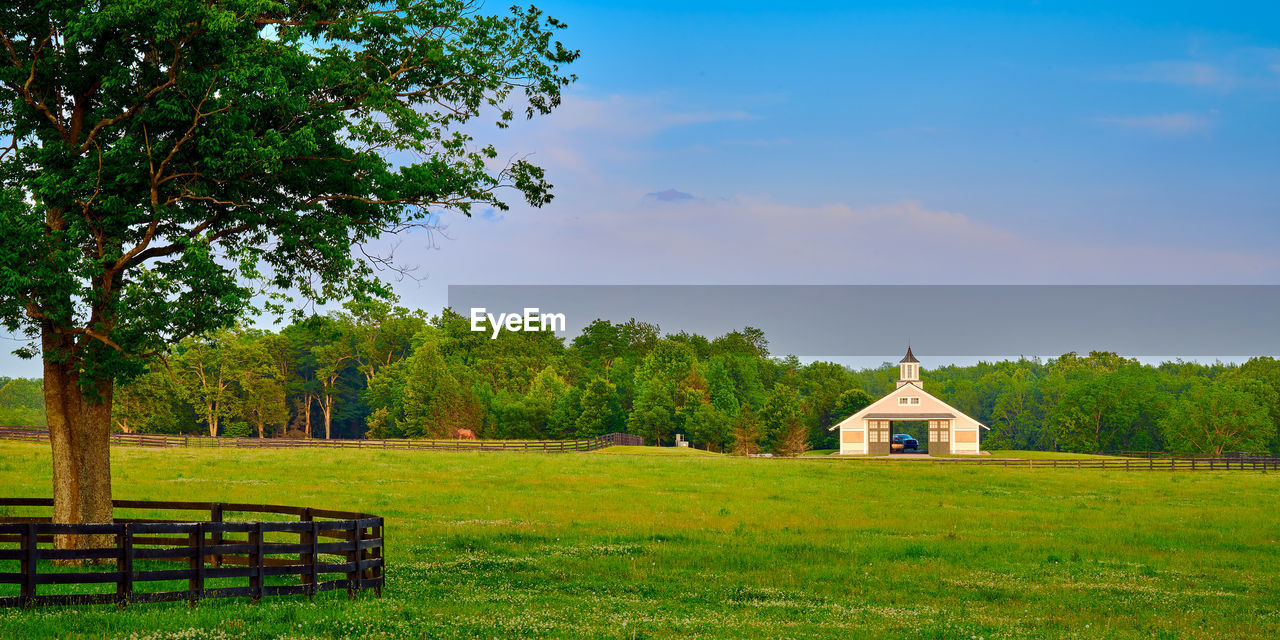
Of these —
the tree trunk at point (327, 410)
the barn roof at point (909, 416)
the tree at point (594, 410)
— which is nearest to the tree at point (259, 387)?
the tree trunk at point (327, 410)

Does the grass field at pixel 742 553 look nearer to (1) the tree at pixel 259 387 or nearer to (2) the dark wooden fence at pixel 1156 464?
(2) the dark wooden fence at pixel 1156 464

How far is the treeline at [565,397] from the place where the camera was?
363ft

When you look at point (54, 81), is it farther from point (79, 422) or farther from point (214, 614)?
point (214, 614)

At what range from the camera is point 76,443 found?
23.8 meters

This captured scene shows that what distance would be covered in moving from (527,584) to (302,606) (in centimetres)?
702

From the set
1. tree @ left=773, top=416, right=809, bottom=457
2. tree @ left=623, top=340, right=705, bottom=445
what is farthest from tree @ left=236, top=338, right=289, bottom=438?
tree @ left=773, top=416, right=809, bottom=457

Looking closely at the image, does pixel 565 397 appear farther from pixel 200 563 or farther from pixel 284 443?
pixel 200 563

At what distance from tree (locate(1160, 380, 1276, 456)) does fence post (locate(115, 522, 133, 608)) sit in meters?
127

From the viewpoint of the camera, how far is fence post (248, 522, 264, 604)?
53.4 feet

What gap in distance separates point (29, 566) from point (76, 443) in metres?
10.2

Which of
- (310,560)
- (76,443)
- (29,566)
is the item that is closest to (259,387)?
(76,443)

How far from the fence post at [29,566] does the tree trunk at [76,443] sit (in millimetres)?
9232

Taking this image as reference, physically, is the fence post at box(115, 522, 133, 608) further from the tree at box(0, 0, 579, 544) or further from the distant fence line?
the distant fence line

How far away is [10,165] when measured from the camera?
2289 cm
